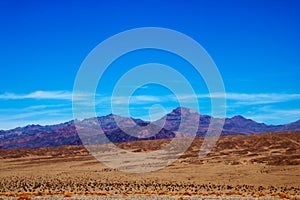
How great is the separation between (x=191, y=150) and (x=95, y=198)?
60.7m

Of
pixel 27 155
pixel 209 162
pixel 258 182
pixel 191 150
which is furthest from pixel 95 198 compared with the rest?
pixel 27 155

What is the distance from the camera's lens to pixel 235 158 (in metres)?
69.1

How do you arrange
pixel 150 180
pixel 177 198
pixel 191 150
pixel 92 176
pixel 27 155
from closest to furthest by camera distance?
pixel 177 198 → pixel 150 180 → pixel 92 176 → pixel 191 150 → pixel 27 155

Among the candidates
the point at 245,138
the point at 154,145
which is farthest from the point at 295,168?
the point at 154,145

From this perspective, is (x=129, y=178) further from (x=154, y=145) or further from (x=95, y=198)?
(x=154, y=145)

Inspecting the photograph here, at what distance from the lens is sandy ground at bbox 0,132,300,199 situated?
30.7 meters

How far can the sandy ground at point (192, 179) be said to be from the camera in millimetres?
30734

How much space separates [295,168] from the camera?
177ft

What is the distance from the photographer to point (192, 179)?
156ft

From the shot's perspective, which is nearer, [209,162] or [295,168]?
[295,168]

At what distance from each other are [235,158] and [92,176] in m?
26.2

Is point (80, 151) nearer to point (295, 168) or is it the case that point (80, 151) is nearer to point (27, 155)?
point (27, 155)

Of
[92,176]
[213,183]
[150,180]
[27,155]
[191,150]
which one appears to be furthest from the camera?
[27,155]

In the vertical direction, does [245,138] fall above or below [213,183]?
above
